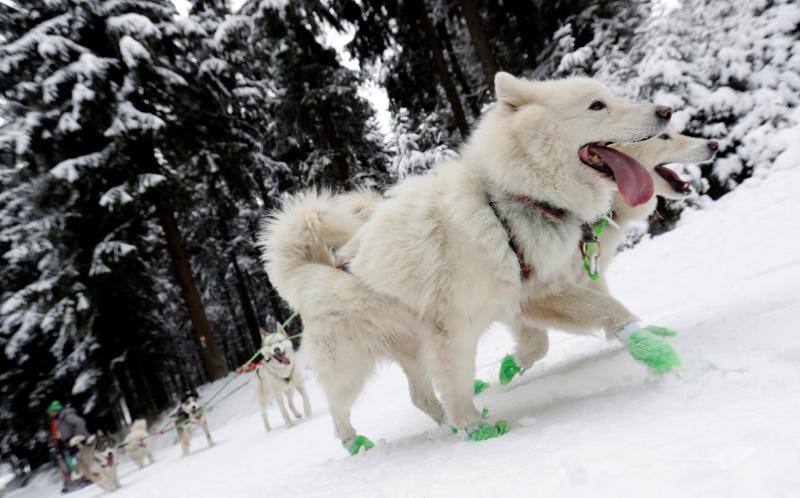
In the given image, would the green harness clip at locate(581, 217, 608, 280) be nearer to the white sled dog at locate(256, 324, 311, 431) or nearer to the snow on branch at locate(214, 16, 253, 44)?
the white sled dog at locate(256, 324, 311, 431)

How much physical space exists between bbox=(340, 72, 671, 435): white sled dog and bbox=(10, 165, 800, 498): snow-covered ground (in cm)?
46

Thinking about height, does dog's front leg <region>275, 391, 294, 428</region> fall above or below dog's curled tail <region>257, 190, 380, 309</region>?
below

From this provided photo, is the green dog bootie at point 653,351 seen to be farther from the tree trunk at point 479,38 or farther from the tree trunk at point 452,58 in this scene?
the tree trunk at point 452,58

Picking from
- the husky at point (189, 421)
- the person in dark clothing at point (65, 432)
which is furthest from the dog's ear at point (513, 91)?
the person in dark clothing at point (65, 432)

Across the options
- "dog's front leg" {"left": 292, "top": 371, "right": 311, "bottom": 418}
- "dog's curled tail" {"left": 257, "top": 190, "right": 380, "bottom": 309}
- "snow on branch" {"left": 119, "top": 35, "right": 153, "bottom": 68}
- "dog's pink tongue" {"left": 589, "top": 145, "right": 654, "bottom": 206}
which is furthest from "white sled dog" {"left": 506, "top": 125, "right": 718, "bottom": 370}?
"snow on branch" {"left": 119, "top": 35, "right": 153, "bottom": 68}

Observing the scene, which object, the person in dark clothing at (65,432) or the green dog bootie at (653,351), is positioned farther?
the person in dark clothing at (65,432)

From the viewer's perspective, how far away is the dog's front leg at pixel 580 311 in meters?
2.74

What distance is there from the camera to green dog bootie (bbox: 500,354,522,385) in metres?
3.84

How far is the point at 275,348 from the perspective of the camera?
27.8ft

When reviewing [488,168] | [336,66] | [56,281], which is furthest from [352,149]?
[488,168]

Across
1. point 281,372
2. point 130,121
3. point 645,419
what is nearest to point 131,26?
point 130,121

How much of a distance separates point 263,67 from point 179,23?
7.99 feet

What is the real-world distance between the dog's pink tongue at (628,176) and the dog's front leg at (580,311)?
0.58 metres

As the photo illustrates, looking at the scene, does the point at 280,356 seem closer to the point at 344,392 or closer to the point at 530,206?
the point at 344,392
